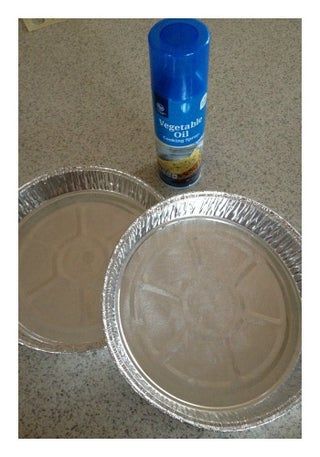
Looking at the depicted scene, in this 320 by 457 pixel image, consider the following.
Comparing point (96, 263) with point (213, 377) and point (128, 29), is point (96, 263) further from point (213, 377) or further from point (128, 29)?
point (128, 29)

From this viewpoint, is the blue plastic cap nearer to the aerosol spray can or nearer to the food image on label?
the aerosol spray can

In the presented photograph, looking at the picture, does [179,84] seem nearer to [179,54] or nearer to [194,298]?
[179,54]

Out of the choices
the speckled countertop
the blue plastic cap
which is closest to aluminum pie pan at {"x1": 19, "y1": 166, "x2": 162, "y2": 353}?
the speckled countertop

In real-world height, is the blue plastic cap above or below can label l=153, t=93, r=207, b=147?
above

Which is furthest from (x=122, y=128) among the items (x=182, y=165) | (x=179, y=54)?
(x=179, y=54)

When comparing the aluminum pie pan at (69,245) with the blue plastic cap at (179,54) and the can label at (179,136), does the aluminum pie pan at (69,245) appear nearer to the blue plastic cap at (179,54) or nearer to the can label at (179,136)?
the can label at (179,136)

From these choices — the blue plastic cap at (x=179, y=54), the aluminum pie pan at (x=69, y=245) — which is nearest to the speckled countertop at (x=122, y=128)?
the aluminum pie pan at (x=69, y=245)

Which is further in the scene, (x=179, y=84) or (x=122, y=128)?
(x=122, y=128)
